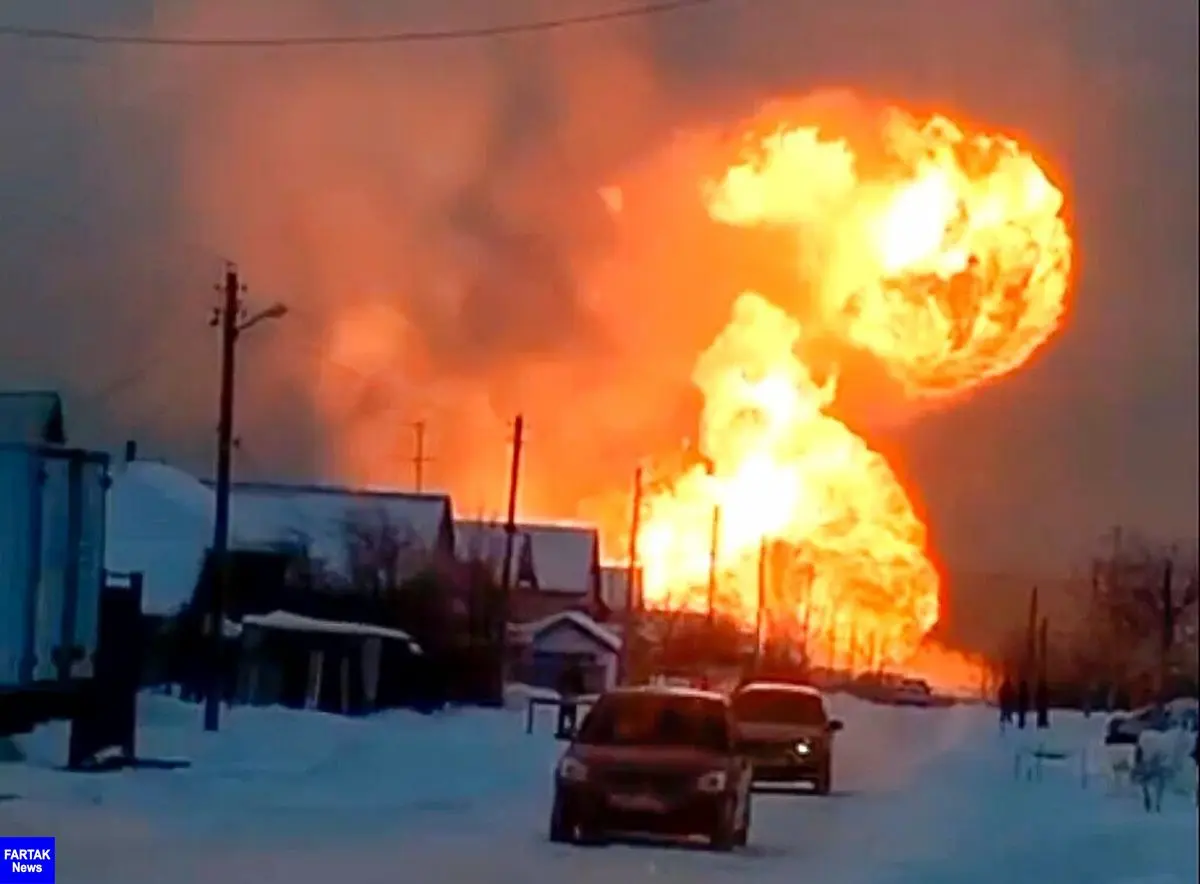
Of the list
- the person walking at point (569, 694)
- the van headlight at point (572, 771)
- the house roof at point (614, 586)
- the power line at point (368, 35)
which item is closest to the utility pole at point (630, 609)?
the house roof at point (614, 586)

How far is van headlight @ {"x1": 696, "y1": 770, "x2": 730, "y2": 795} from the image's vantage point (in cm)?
494

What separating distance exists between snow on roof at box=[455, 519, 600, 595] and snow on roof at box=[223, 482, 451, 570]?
0.10 m

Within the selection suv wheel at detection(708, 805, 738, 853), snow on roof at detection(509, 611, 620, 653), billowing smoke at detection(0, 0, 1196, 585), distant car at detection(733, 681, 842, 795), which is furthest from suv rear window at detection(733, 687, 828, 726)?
billowing smoke at detection(0, 0, 1196, 585)

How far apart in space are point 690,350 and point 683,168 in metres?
0.52

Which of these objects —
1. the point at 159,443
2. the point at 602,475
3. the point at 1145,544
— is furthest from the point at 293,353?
the point at 1145,544

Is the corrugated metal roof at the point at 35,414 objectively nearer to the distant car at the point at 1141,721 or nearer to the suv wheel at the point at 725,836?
the suv wheel at the point at 725,836

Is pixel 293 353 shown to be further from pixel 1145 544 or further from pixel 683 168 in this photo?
pixel 1145 544

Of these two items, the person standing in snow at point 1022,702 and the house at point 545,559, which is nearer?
the house at point 545,559

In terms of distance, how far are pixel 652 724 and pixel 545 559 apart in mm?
537

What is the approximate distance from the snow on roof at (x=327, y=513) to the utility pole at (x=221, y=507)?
4 centimetres

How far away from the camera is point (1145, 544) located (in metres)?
5.01

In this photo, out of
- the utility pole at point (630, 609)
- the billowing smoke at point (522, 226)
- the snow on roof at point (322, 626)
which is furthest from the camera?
the billowing smoke at point (522, 226)

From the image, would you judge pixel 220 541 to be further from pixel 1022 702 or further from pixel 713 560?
pixel 1022 702

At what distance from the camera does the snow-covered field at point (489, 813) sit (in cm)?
482
